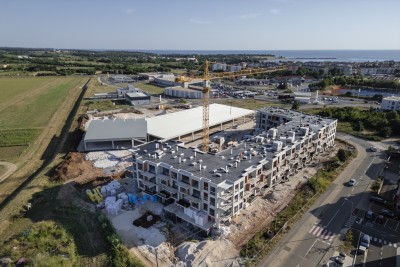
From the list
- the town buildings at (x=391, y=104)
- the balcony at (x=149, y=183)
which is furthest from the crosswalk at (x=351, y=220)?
the town buildings at (x=391, y=104)

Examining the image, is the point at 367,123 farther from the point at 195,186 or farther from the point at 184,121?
the point at 195,186

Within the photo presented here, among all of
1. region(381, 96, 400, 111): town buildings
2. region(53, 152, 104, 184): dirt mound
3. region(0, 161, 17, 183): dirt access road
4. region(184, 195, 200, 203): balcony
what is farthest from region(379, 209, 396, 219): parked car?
region(381, 96, 400, 111): town buildings

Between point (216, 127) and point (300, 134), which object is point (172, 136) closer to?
point (216, 127)

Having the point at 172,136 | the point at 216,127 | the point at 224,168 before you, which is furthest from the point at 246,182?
the point at 216,127

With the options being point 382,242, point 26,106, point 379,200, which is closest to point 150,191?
point 382,242

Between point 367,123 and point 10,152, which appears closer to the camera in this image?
point 10,152
